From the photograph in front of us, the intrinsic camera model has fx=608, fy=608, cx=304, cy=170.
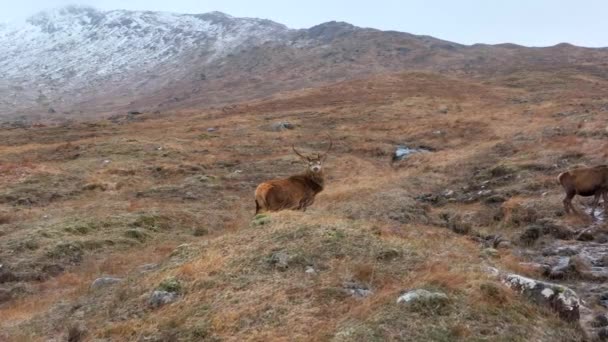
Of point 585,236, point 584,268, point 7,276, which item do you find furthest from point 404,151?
point 7,276

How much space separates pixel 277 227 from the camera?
12148 mm

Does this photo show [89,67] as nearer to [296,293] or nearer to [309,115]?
[309,115]

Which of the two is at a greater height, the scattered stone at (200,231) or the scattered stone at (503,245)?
the scattered stone at (503,245)

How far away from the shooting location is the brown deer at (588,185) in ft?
51.3

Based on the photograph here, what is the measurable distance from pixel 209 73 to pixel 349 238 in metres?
121

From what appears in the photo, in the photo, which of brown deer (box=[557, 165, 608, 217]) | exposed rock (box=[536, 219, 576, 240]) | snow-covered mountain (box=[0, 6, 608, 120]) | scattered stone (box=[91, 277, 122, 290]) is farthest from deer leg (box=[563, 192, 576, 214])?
snow-covered mountain (box=[0, 6, 608, 120])

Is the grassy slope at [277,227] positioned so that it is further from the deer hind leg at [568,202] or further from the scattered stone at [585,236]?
the scattered stone at [585,236]

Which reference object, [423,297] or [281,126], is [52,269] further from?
[281,126]

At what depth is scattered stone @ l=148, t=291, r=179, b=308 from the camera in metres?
9.41

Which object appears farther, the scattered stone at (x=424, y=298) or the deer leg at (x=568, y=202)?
the deer leg at (x=568, y=202)

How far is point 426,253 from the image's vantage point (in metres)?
10.7

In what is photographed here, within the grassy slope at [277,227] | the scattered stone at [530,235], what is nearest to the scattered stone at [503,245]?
the scattered stone at [530,235]

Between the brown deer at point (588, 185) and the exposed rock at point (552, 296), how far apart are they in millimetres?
7437

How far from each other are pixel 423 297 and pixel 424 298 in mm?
27
